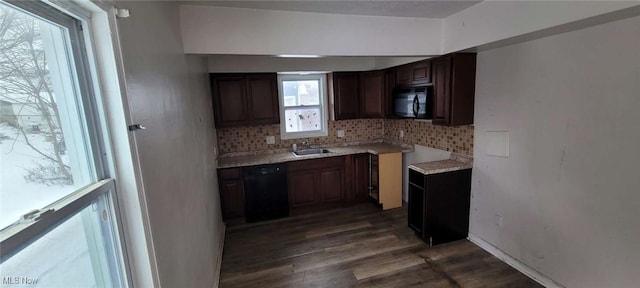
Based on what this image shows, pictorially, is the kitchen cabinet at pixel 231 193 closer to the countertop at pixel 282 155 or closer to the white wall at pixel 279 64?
the countertop at pixel 282 155

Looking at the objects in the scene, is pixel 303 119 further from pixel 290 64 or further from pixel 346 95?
pixel 290 64

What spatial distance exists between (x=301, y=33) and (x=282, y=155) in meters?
2.01

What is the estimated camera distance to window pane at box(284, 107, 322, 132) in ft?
14.2

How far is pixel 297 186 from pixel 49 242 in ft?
10.7

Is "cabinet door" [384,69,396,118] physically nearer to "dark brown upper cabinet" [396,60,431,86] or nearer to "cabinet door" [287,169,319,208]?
"dark brown upper cabinet" [396,60,431,86]

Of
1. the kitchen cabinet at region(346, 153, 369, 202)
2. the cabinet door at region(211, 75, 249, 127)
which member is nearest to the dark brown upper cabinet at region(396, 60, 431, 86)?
the kitchen cabinet at region(346, 153, 369, 202)

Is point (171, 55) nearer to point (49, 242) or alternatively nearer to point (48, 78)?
point (48, 78)

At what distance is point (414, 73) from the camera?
3.36 m

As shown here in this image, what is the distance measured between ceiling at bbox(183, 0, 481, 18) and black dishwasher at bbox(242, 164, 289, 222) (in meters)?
2.05

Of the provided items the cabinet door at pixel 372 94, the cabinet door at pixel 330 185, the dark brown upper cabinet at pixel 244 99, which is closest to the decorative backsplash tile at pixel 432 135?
the cabinet door at pixel 372 94

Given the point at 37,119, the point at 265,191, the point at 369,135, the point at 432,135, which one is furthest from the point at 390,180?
the point at 37,119

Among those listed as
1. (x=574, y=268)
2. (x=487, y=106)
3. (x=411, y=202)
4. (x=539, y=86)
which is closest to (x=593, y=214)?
(x=574, y=268)

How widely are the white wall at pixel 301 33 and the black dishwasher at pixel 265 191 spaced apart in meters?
1.78

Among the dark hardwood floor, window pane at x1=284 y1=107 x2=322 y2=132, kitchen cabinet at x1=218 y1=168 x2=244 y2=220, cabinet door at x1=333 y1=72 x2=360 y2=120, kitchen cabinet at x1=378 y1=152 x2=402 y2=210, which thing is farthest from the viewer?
window pane at x1=284 y1=107 x2=322 y2=132
